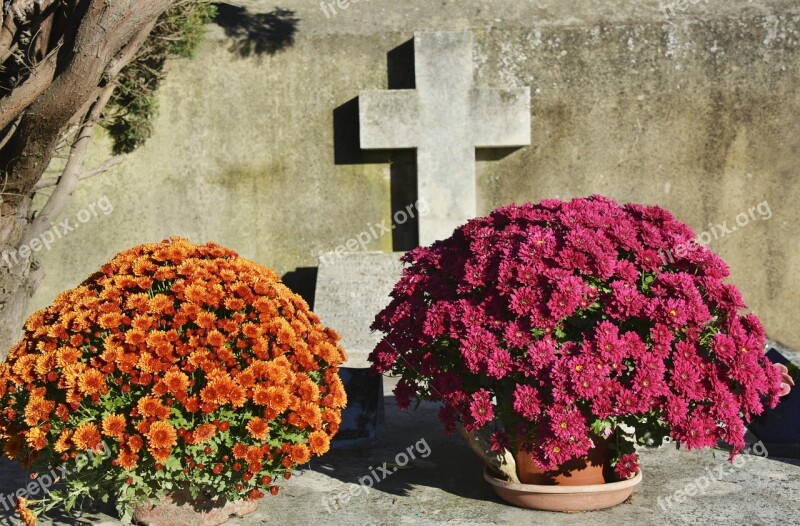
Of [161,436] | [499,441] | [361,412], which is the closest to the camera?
[161,436]

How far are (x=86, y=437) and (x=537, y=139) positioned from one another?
16.6ft

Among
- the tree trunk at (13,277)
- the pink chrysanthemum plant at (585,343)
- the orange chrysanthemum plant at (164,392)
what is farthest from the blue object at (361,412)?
the tree trunk at (13,277)

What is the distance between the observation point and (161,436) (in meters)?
3.32

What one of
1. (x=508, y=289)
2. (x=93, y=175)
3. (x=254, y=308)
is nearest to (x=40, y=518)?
(x=254, y=308)

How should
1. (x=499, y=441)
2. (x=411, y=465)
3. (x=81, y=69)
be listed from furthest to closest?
(x=81, y=69)
(x=411, y=465)
(x=499, y=441)

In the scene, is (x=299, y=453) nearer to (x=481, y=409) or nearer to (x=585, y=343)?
(x=481, y=409)

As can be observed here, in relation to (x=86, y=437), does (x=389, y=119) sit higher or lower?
higher

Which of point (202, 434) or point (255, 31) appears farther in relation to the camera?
point (255, 31)

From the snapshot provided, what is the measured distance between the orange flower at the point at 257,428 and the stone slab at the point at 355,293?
2994 millimetres

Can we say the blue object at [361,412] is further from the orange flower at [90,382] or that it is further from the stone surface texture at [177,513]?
the orange flower at [90,382]

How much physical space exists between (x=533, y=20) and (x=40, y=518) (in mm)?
5556

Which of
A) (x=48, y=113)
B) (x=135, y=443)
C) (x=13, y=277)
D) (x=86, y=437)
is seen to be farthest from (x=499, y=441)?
(x=13, y=277)

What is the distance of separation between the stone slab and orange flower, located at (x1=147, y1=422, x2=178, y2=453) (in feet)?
10.3

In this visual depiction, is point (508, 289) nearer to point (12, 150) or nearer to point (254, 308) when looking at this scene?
point (254, 308)
